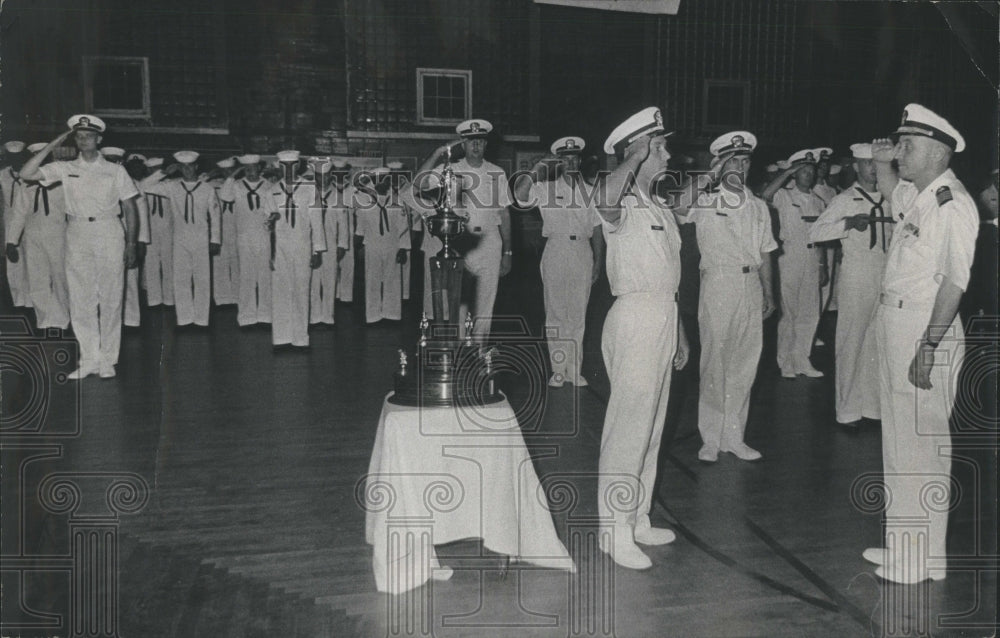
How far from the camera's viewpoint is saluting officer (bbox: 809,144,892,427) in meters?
5.75

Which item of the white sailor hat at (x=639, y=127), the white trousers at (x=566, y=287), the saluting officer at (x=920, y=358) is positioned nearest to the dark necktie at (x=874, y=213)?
the white trousers at (x=566, y=287)

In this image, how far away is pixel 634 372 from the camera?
3.52m

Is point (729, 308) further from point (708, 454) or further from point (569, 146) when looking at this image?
point (569, 146)

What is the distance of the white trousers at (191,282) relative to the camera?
962 centimetres

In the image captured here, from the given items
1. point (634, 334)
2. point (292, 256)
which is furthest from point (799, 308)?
point (292, 256)

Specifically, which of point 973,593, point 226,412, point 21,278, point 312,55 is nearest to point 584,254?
point 226,412

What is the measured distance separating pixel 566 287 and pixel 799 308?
2.10m

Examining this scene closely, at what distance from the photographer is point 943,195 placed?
10.9 feet

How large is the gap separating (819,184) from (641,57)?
Result: 4.94m

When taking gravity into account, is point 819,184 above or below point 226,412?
above

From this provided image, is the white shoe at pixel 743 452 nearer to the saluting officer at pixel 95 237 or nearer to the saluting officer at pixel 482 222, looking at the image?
the saluting officer at pixel 482 222

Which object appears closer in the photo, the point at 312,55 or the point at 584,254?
the point at 584,254

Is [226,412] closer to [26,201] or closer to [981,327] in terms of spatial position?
[26,201]

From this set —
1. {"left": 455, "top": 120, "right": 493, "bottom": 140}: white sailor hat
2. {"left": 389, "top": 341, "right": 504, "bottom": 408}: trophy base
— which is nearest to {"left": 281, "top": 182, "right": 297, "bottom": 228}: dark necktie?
{"left": 455, "top": 120, "right": 493, "bottom": 140}: white sailor hat
